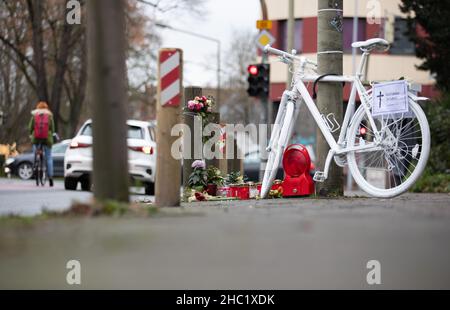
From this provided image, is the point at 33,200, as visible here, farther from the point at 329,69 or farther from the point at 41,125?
the point at 41,125

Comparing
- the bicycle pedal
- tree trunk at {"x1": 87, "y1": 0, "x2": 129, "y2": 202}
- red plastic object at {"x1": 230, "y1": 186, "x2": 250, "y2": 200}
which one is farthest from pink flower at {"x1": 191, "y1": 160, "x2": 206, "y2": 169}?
tree trunk at {"x1": 87, "y1": 0, "x2": 129, "y2": 202}

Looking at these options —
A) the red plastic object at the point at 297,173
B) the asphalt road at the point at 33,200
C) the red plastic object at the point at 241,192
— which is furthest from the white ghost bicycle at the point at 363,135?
the asphalt road at the point at 33,200

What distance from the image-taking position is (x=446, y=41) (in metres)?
26.5

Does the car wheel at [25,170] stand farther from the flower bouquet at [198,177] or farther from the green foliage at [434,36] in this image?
the flower bouquet at [198,177]

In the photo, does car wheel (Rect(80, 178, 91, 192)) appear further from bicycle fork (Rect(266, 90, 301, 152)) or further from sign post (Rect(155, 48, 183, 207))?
sign post (Rect(155, 48, 183, 207))

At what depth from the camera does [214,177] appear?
42.3ft

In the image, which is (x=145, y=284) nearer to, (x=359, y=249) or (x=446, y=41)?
(x=359, y=249)

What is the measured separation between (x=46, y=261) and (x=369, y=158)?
559 centimetres

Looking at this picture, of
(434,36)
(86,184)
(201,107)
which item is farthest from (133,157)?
(434,36)

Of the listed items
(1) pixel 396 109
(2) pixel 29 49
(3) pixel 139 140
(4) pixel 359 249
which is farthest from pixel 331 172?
(2) pixel 29 49

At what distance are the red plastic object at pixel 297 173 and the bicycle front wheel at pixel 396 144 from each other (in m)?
1.10

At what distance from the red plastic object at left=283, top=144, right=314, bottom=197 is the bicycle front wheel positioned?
1.10 metres

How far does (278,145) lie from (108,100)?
4331mm
